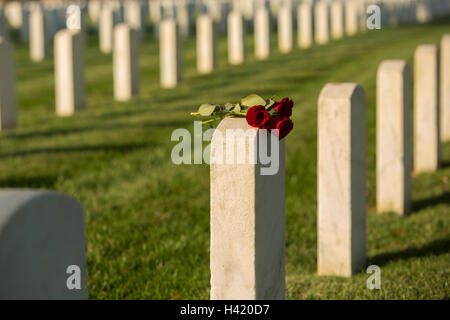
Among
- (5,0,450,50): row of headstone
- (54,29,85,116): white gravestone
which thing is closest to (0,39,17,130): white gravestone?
(54,29,85,116): white gravestone

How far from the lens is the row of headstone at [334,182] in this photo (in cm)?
321

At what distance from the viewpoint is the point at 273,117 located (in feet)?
11.1

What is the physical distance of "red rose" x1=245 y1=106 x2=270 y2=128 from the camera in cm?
326

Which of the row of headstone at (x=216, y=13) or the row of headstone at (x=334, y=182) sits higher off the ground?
the row of headstone at (x=216, y=13)

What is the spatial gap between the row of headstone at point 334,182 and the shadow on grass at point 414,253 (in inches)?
9.4

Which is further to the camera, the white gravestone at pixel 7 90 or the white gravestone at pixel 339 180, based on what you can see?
the white gravestone at pixel 7 90

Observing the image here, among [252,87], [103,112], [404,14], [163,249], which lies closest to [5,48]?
[103,112]

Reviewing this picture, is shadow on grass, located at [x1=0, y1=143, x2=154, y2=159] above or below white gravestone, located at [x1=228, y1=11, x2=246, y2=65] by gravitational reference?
below

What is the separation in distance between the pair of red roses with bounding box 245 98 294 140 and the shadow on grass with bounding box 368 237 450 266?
214 centimetres

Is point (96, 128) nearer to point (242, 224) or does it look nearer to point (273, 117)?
point (273, 117)

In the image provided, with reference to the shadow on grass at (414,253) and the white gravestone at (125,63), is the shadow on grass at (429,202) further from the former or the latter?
the white gravestone at (125,63)

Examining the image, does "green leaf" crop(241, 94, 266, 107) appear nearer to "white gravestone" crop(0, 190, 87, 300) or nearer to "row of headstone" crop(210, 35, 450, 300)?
"row of headstone" crop(210, 35, 450, 300)

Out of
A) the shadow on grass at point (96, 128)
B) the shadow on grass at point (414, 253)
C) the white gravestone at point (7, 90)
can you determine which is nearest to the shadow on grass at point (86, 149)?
the shadow on grass at point (96, 128)

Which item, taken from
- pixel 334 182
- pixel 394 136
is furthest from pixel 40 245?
pixel 394 136
